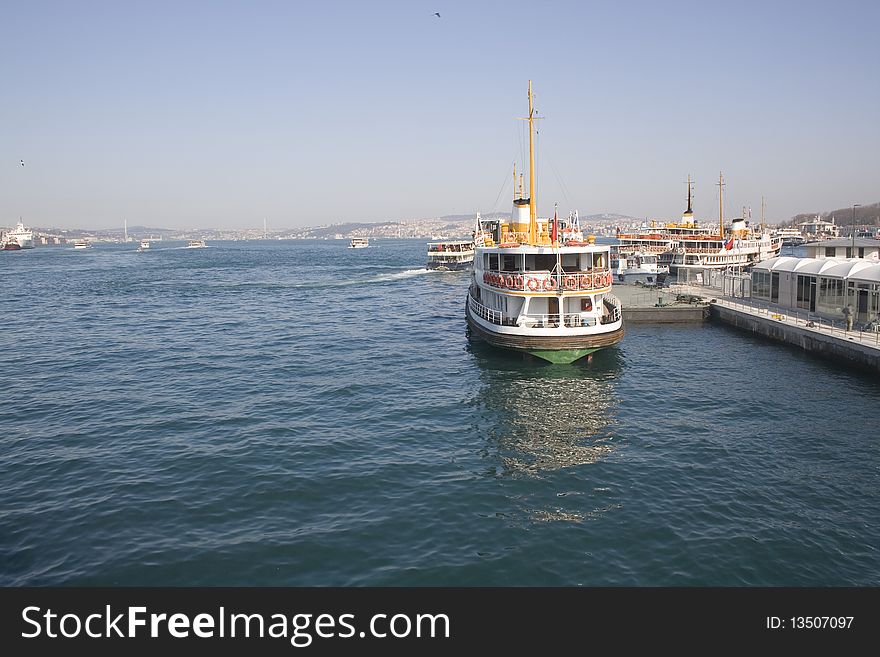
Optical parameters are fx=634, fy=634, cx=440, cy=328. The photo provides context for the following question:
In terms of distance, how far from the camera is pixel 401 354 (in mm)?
38438

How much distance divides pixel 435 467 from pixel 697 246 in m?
78.2

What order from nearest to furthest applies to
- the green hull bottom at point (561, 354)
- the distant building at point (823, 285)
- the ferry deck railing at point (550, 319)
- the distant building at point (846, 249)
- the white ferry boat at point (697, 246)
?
the green hull bottom at point (561, 354) → the ferry deck railing at point (550, 319) → the distant building at point (823, 285) → the distant building at point (846, 249) → the white ferry boat at point (697, 246)

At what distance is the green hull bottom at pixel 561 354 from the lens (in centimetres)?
3309

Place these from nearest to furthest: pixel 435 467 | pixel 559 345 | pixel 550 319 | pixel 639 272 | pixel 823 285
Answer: pixel 435 467, pixel 559 345, pixel 550 319, pixel 823 285, pixel 639 272

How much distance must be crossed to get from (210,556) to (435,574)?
207 inches

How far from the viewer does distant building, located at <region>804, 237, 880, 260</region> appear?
4653 cm

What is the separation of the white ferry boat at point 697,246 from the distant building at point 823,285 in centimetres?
2871

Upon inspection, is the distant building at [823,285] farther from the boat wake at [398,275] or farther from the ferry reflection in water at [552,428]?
the boat wake at [398,275]

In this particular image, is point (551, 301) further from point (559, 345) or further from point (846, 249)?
point (846, 249)

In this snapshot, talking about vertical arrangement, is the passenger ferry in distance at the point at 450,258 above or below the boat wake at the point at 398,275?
above

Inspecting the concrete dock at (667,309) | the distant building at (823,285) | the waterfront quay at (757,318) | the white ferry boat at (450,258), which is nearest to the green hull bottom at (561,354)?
the waterfront quay at (757,318)

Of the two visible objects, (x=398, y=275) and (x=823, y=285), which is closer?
(x=823, y=285)

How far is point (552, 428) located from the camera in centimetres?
2427

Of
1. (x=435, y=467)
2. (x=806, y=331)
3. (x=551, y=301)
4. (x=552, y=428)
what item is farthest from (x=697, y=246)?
(x=435, y=467)
